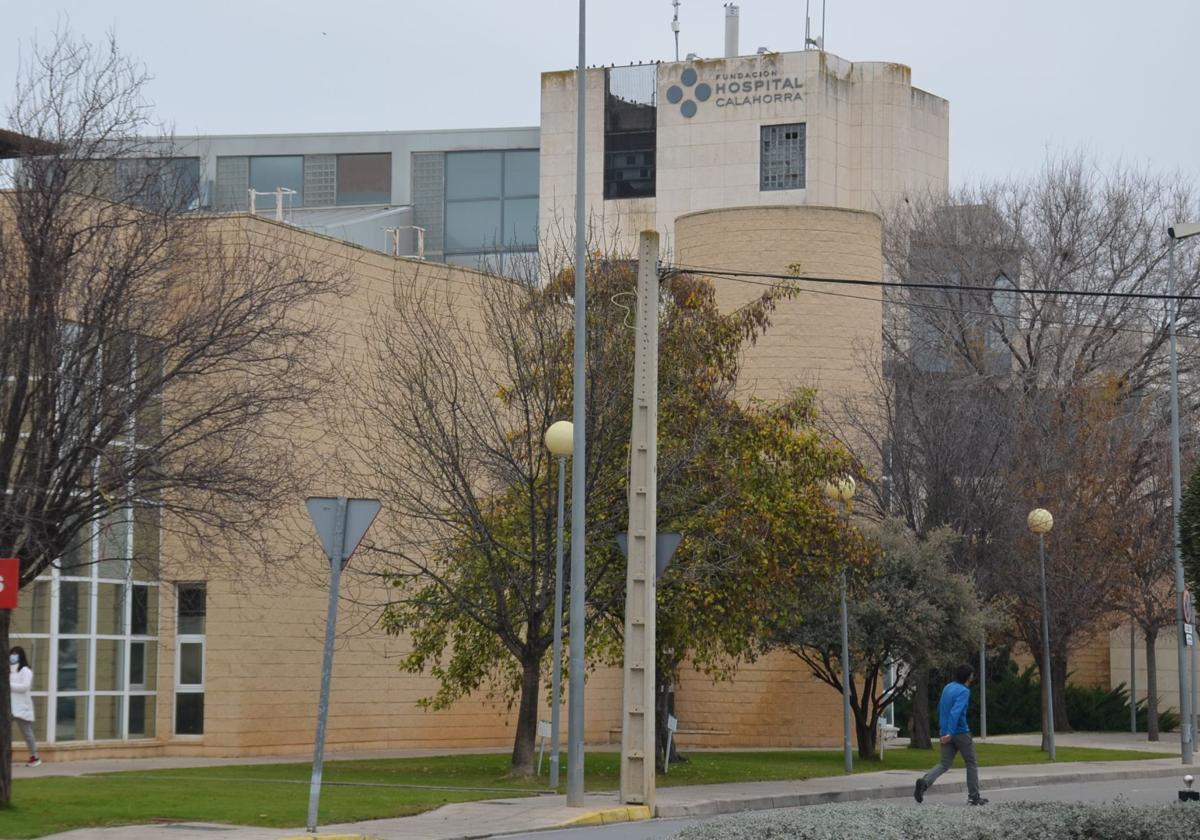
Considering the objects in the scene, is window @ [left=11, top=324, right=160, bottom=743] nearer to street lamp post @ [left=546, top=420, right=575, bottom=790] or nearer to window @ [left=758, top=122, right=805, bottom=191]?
street lamp post @ [left=546, top=420, right=575, bottom=790]

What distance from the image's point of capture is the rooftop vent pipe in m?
63.7

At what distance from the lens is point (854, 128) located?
6084 cm

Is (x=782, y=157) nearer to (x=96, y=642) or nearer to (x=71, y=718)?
(x=96, y=642)

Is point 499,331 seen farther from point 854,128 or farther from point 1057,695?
point 854,128

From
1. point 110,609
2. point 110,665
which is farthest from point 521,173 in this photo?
point 110,665

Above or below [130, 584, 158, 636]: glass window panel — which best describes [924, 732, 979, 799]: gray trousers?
below

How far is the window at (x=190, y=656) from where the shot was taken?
1137 inches

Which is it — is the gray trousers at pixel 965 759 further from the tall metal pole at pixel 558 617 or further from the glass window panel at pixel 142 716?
the glass window panel at pixel 142 716

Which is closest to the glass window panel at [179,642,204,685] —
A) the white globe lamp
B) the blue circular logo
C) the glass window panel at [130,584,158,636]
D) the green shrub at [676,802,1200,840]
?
the glass window panel at [130,584,158,636]

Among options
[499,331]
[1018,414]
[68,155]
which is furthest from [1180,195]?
[68,155]

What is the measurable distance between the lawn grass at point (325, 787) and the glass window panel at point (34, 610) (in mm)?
3537

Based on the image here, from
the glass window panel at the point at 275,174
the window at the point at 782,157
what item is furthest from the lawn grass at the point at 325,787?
the glass window panel at the point at 275,174

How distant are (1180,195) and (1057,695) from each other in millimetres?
13177

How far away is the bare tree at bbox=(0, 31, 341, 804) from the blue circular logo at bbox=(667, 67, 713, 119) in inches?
1680
